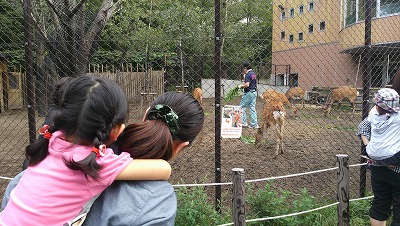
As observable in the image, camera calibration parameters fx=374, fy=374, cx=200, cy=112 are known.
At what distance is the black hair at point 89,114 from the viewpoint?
1.16 metres

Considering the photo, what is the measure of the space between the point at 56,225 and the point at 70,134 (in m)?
0.28

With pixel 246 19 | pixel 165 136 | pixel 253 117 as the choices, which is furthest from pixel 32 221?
pixel 246 19

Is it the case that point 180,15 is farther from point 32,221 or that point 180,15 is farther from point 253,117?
point 32,221

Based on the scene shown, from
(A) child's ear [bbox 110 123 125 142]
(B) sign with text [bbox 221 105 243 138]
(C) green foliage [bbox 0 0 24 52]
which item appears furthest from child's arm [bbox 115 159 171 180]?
(C) green foliage [bbox 0 0 24 52]

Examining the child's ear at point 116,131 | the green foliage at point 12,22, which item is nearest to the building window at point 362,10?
the green foliage at point 12,22

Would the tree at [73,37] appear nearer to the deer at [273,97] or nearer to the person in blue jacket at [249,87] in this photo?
A: the deer at [273,97]

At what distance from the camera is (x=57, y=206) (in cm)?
114

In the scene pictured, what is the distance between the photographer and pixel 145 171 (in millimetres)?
1166

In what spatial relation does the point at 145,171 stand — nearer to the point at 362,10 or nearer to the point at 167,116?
the point at 167,116

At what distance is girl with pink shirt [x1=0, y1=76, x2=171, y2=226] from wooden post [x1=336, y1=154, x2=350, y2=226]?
8.48 ft

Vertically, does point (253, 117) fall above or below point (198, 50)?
below

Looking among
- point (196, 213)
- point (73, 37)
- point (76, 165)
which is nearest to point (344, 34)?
point (73, 37)

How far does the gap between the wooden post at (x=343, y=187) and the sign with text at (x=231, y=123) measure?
1.17 metres

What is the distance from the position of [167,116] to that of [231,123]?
2962mm
